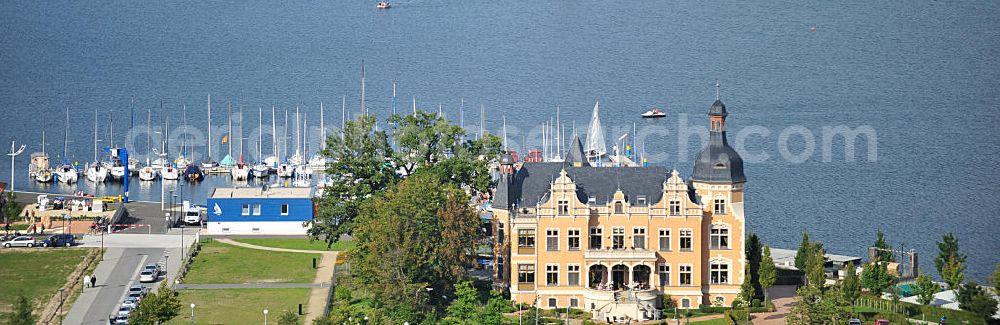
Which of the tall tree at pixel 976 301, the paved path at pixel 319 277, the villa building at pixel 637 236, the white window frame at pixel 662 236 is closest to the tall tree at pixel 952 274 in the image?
the tall tree at pixel 976 301

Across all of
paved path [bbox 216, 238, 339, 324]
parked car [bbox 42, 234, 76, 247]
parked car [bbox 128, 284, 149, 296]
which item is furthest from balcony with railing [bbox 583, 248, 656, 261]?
parked car [bbox 42, 234, 76, 247]

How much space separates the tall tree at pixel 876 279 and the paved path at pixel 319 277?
124 feet

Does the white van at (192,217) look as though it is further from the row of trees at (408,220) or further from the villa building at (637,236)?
the villa building at (637,236)

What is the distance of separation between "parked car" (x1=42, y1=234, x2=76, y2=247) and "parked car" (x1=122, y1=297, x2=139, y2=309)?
2534cm

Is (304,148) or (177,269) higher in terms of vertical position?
(304,148)

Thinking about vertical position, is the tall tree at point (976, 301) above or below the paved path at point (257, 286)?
below

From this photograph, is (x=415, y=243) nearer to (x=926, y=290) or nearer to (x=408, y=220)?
(x=408, y=220)

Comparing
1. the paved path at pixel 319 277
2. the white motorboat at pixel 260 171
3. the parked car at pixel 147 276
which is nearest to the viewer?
the paved path at pixel 319 277

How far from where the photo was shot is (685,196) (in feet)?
362

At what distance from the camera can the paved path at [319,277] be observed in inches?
4272

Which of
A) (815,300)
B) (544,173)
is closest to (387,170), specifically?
(544,173)

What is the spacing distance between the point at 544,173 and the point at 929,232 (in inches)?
2051

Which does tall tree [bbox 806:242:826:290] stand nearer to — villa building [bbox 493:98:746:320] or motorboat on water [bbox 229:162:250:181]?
villa building [bbox 493:98:746:320]

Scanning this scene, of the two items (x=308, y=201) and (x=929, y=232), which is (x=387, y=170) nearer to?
(x=308, y=201)
